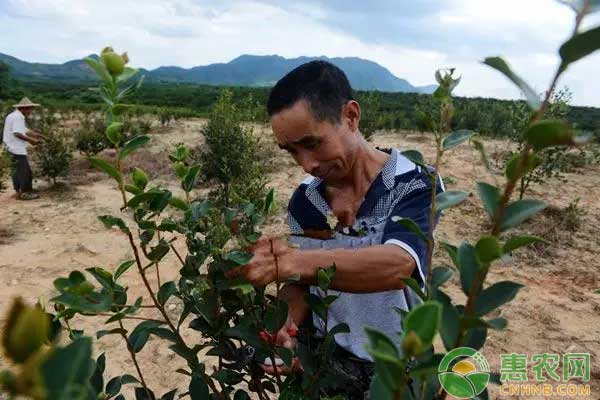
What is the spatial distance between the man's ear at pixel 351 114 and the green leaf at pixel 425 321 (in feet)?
3.51

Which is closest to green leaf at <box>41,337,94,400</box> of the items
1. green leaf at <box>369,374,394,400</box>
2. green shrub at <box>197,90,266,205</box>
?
green leaf at <box>369,374,394,400</box>

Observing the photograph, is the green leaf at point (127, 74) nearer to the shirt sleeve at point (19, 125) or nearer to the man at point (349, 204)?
the man at point (349, 204)

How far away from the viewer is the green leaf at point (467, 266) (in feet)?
1.79

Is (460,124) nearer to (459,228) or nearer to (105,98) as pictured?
(459,228)

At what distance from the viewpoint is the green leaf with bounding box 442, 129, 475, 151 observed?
2.17 ft

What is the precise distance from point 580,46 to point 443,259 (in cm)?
462

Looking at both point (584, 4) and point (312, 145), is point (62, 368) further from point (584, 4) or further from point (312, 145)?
point (312, 145)

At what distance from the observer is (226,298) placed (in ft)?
3.03

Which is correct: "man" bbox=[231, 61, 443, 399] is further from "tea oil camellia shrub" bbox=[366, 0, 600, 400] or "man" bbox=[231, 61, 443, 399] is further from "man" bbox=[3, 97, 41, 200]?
"man" bbox=[3, 97, 41, 200]

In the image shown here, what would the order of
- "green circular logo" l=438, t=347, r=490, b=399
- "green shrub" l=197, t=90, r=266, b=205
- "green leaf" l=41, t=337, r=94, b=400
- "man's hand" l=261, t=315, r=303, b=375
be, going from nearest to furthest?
"green leaf" l=41, t=337, r=94, b=400 < "green circular logo" l=438, t=347, r=490, b=399 < "man's hand" l=261, t=315, r=303, b=375 < "green shrub" l=197, t=90, r=266, b=205

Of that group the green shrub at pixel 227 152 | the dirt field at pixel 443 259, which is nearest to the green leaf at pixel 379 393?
the dirt field at pixel 443 259

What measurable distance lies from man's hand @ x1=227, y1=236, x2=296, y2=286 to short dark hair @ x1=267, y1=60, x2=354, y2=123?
1.73ft

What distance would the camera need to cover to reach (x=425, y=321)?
420mm

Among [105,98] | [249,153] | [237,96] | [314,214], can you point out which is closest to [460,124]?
[249,153]
